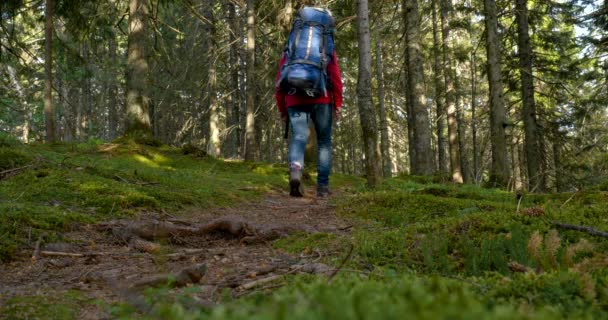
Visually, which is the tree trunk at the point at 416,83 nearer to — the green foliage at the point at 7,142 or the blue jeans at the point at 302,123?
the blue jeans at the point at 302,123

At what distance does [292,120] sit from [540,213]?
4.16 m

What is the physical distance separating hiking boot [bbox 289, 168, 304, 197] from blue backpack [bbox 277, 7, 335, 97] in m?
1.22

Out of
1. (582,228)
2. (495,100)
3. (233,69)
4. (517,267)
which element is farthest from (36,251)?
(233,69)

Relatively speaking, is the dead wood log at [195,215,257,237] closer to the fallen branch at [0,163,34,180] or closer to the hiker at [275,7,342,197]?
the hiker at [275,7,342,197]

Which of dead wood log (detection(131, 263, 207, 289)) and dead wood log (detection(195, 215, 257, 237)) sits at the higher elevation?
dead wood log (detection(195, 215, 257, 237))

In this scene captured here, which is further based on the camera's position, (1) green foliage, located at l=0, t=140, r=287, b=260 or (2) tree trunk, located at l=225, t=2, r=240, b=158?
(2) tree trunk, located at l=225, t=2, r=240, b=158

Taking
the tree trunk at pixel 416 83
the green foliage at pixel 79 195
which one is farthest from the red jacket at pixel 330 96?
the tree trunk at pixel 416 83

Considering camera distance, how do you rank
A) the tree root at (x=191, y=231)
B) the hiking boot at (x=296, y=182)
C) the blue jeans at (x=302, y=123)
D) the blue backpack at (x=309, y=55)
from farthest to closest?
1. the hiking boot at (x=296, y=182)
2. the blue jeans at (x=302, y=123)
3. the blue backpack at (x=309, y=55)
4. the tree root at (x=191, y=231)

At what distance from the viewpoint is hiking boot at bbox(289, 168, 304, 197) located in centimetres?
703

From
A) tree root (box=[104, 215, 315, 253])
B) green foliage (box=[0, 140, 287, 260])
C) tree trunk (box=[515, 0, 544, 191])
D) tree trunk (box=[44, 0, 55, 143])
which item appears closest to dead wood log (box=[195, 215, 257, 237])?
tree root (box=[104, 215, 315, 253])

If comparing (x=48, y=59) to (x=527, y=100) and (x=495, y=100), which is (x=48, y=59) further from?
(x=527, y=100)

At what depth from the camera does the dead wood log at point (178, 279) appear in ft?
7.14

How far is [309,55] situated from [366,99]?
4.48ft

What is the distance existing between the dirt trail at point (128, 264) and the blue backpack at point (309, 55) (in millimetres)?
2500
